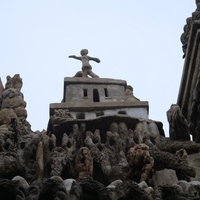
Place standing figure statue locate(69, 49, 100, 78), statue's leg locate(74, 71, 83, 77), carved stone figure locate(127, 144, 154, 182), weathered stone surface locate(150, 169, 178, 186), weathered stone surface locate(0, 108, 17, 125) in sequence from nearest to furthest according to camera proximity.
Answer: carved stone figure locate(127, 144, 154, 182) < weathered stone surface locate(150, 169, 178, 186) < weathered stone surface locate(0, 108, 17, 125) < statue's leg locate(74, 71, 83, 77) < standing figure statue locate(69, 49, 100, 78)

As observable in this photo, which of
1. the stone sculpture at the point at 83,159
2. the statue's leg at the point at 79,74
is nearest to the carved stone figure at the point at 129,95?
the statue's leg at the point at 79,74

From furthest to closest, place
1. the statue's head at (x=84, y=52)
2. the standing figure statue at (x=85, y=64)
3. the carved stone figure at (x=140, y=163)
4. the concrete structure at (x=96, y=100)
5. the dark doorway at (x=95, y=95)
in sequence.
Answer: the statue's head at (x=84, y=52), the standing figure statue at (x=85, y=64), the dark doorway at (x=95, y=95), the concrete structure at (x=96, y=100), the carved stone figure at (x=140, y=163)

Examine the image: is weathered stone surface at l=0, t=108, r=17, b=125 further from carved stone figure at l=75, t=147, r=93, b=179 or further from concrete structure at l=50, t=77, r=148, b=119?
carved stone figure at l=75, t=147, r=93, b=179

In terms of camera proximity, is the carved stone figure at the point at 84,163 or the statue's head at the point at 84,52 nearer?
the carved stone figure at the point at 84,163

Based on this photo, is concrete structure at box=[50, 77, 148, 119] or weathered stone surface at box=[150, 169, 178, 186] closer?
weathered stone surface at box=[150, 169, 178, 186]

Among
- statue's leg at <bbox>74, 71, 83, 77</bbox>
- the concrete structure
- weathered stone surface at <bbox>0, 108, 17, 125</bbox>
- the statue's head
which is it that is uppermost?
the statue's head

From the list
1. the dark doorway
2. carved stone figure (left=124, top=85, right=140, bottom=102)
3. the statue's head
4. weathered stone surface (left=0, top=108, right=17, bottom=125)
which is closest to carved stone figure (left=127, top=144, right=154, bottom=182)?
weathered stone surface (left=0, top=108, right=17, bottom=125)

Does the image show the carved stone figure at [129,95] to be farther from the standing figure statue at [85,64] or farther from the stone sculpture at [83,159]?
the stone sculpture at [83,159]

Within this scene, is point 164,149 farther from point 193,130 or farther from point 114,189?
point 114,189

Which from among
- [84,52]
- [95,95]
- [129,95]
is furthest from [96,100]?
[84,52]

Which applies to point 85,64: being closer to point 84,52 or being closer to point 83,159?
point 84,52

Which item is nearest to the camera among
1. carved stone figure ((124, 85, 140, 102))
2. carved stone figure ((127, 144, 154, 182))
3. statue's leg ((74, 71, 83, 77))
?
carved stone figure ((127, 144, 154, 182))

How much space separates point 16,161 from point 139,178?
8.02ft

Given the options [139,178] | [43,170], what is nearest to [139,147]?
[139,178]
